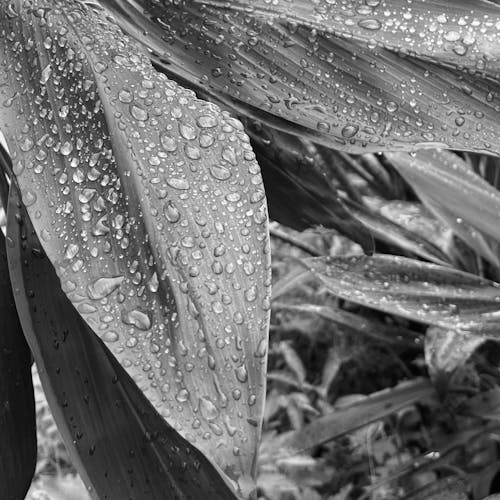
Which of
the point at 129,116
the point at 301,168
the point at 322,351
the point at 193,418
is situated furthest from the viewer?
the point at 322,351

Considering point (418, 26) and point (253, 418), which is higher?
point (418, 26)

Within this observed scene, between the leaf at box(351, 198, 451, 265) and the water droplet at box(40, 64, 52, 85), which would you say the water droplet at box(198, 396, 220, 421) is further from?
the leaf at box(351, 198, 451, 265)

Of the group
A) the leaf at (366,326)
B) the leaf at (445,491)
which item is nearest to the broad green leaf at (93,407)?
the leaf at (445,491)

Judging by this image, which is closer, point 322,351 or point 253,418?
point 253,418

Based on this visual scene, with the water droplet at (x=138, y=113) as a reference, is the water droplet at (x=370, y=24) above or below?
above

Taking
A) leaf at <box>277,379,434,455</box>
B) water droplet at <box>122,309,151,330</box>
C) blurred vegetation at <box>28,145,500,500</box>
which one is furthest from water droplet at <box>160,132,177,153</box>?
leaf at <box>277,379,434,455</box>

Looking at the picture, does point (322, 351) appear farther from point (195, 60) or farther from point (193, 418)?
point (193, 418)

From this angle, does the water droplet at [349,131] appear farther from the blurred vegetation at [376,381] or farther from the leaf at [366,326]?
the leaf at [366,326]

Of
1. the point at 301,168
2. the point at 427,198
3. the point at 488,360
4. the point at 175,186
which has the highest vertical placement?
the point at 175,186

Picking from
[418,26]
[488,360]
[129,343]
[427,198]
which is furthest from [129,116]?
[488,360]
